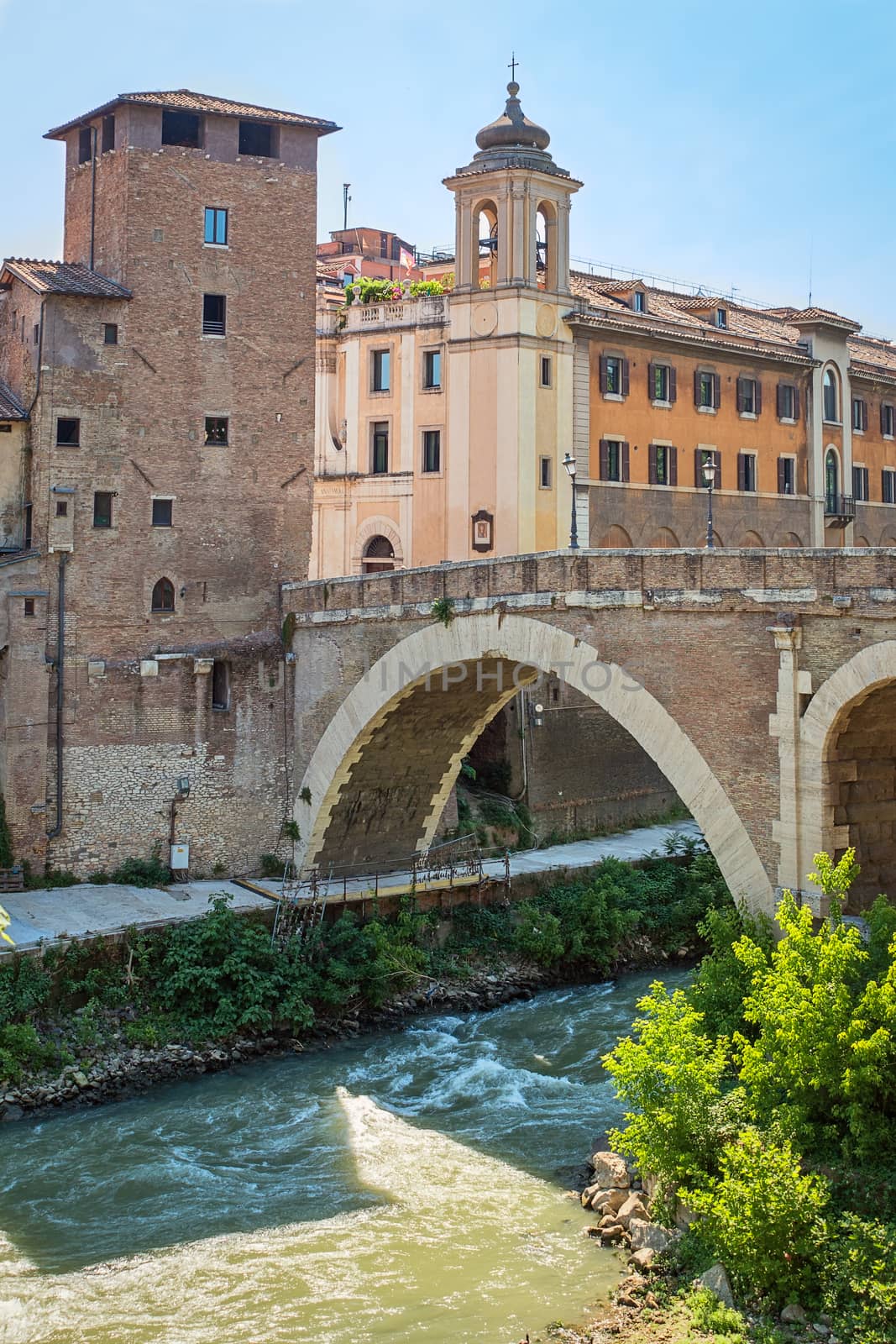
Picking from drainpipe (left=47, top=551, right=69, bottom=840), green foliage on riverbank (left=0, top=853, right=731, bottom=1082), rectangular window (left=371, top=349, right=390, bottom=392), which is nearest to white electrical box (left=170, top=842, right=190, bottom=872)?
drainpipe (left=47, top=551, right=69, bottom=840)

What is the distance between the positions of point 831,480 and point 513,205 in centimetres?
1396

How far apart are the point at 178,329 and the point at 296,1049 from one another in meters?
11.7

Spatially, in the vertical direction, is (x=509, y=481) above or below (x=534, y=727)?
above

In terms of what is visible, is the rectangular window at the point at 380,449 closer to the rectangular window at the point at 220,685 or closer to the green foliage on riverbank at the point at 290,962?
the rectangular window at the point at 220,685

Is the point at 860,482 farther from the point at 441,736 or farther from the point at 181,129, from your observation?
the point at 181,129

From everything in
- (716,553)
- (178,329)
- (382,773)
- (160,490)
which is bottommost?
(382,773)

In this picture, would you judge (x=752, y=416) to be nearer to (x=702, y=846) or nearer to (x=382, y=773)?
(x=702, y=846)

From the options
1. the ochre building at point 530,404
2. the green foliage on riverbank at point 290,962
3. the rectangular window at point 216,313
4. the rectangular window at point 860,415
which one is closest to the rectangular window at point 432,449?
the ochre building at point 530,404

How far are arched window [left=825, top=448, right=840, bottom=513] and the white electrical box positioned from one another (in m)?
23.0

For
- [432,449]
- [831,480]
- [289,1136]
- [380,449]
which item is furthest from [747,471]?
[289,1136]

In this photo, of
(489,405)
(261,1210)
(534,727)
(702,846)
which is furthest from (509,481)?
(261,1210)

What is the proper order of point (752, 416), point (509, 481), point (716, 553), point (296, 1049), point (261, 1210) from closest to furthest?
point (261, 1210)
point (716, 553)
point (296, 1049)
point (509, 481)
point (752, 416)

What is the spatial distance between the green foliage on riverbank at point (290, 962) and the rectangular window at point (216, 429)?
25.3 ft

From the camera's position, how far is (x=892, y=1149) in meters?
14.1
